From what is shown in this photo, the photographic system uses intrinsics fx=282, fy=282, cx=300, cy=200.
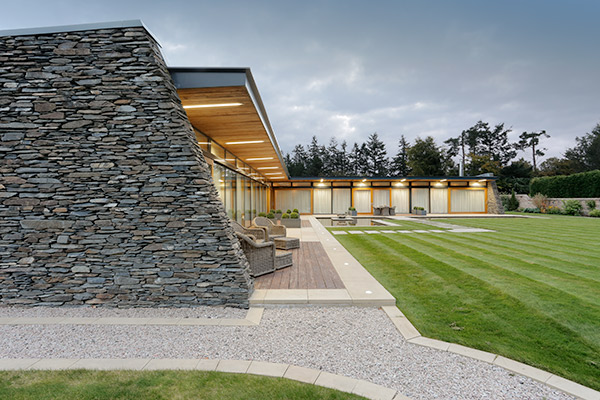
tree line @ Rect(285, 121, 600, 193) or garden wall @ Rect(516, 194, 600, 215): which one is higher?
tree line @ Rect(285, 121, 600, 193)

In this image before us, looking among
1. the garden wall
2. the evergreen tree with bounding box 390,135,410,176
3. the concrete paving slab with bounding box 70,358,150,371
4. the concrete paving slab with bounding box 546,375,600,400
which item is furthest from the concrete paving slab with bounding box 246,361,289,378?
the evergreen tree with bounding box 390,135,410,176

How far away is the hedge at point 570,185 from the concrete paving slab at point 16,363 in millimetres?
34170

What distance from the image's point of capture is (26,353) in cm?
285

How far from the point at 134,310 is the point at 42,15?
22066 millimetres

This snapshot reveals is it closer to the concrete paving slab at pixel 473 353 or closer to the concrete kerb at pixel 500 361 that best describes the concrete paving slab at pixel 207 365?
the concrete kerb at pixel 500 361

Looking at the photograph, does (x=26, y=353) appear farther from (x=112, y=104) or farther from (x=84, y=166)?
(x=112, y=104)

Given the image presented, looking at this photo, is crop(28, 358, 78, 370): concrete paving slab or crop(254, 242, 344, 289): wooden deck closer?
crop(28, 358, 78, 370): concrete paving slab

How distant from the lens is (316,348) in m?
2.89

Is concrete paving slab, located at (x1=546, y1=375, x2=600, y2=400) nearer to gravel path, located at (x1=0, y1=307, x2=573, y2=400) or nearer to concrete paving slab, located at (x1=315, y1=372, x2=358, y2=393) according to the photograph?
gravel path, located at (x1=0, y1=307, x2=573, y2=400)

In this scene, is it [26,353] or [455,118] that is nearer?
[26,353]

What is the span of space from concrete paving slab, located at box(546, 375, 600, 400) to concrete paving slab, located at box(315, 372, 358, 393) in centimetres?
160

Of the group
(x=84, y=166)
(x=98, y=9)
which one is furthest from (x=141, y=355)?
(x=98, y=9)

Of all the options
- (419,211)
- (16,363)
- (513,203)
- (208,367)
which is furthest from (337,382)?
(513,203)

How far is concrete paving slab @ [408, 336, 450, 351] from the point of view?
2.87m
